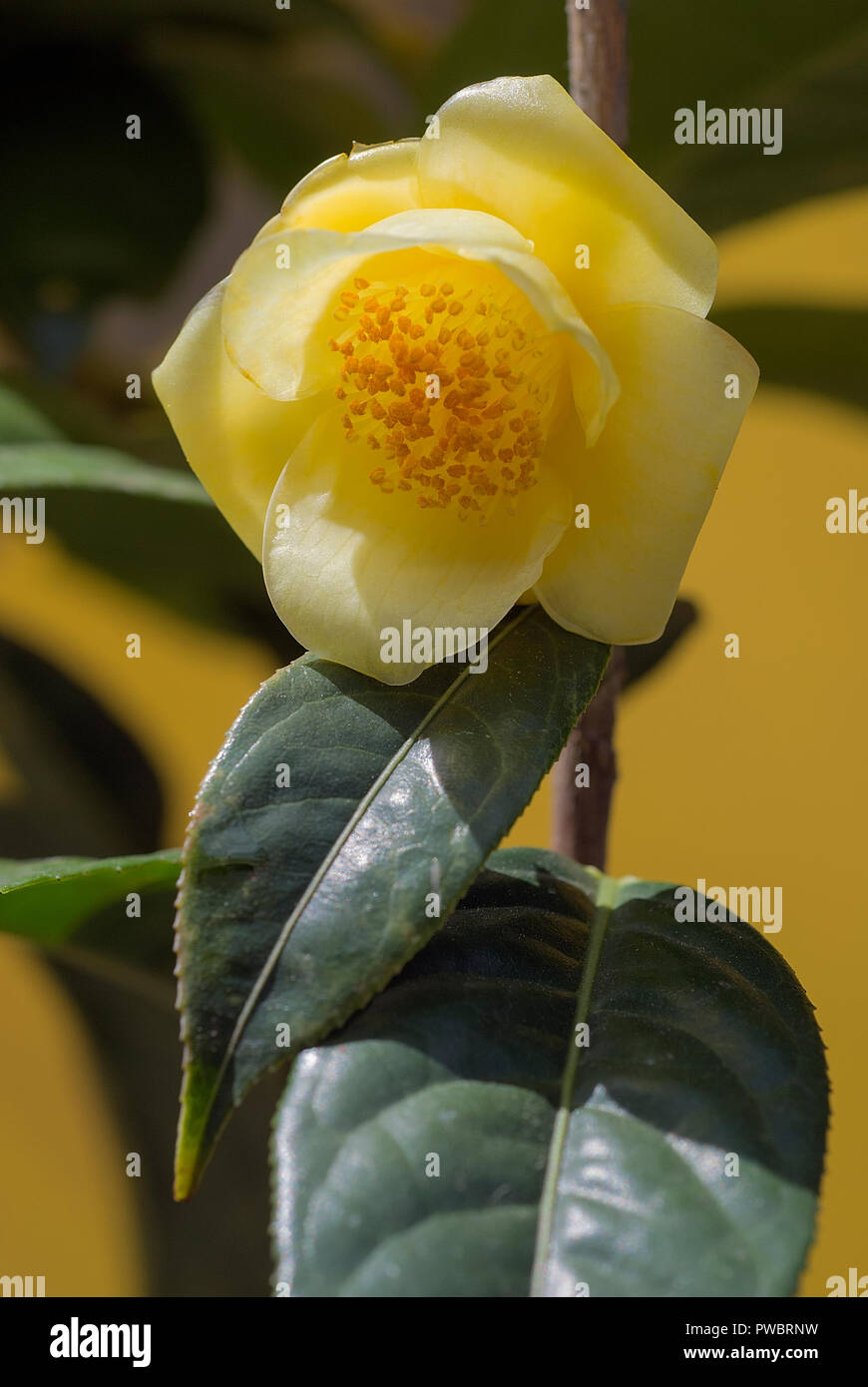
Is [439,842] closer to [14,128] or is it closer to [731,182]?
[731,182]

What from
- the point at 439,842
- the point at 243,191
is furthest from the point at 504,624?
the point at 243,191

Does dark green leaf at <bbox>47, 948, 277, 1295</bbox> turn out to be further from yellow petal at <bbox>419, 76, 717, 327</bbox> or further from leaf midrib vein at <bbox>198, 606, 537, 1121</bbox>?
yellow petal at <bbox>419, 76, 717, 327</bbox>

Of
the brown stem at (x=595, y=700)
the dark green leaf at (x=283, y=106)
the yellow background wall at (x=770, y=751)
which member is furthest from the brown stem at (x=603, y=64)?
the yellow background wall at (x=770, y=751)

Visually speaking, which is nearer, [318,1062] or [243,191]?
[318,1062]

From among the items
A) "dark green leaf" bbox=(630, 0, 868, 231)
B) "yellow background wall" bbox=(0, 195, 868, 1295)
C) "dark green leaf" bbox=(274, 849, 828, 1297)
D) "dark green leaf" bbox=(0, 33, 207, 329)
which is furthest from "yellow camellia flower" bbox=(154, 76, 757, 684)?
"yellow background wall" bbox=(0, 195, 868, 1295)

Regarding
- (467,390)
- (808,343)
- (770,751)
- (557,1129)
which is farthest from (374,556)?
(770,751)

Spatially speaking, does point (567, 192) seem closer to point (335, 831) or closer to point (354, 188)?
point (354, 188)
